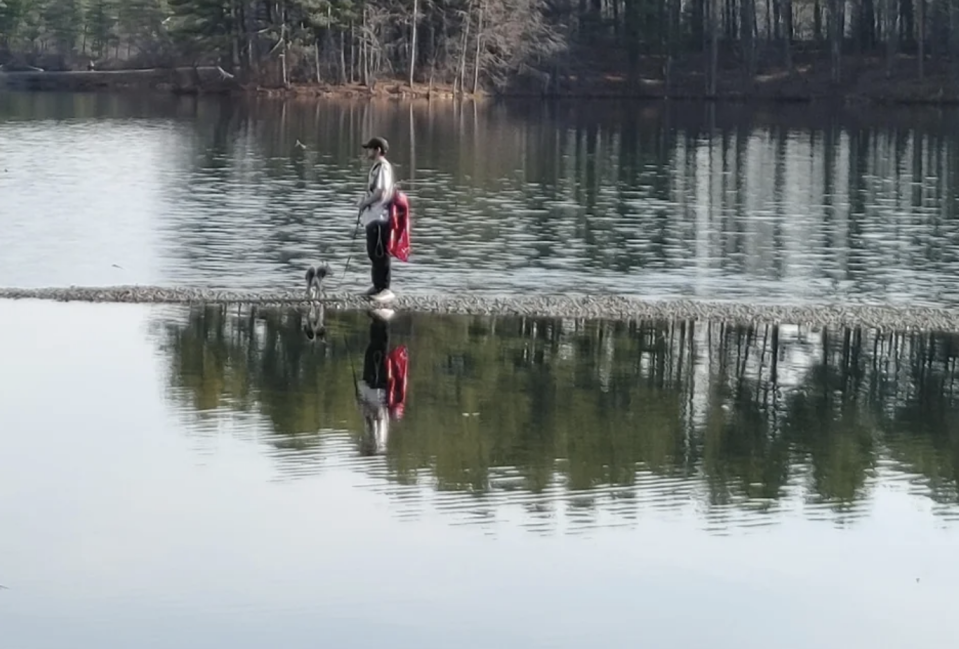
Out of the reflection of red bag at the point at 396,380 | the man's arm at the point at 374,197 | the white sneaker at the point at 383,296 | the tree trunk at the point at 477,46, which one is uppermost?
the tree trunk at the point at 477,46

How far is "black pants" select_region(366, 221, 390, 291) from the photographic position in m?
16.4

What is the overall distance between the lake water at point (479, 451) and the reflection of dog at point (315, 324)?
0.11 metres

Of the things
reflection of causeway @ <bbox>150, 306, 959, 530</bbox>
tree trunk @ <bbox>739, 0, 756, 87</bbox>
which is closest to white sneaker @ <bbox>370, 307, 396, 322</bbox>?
reflection of causeway @ <bbox>150, 306, 959, 530</bbox>

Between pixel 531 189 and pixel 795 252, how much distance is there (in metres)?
8.86

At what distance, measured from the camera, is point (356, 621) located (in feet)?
25.3

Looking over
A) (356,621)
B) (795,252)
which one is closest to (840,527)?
(356,621)

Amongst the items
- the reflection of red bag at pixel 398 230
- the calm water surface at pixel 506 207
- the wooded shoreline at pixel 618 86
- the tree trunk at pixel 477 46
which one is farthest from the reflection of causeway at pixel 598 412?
the tree trunk at pixel 477 46

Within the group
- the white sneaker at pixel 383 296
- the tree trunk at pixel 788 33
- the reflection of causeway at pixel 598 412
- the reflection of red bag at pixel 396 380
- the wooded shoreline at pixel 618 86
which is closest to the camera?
the reflection of causeway at pixel 598 412

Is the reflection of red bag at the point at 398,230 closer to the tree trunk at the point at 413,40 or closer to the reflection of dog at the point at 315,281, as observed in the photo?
the reflection of dog at the point at 315,281

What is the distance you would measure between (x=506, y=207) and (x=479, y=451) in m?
16.1

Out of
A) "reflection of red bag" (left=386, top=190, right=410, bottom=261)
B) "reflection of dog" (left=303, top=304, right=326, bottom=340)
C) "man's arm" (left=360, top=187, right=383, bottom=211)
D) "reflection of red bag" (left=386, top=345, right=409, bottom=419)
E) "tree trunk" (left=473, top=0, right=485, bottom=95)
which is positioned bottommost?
"reflection of red bag" (left=386, top=345, right=409, bottom=419)

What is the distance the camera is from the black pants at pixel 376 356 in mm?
13052

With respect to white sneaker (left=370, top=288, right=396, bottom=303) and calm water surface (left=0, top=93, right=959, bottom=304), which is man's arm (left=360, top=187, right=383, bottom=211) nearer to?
white sneaker (left=370, top=288, right=396, bottom=303)

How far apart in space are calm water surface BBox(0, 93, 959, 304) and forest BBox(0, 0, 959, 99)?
983 inches
